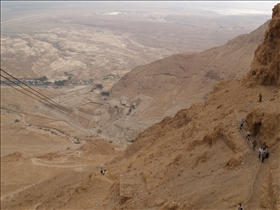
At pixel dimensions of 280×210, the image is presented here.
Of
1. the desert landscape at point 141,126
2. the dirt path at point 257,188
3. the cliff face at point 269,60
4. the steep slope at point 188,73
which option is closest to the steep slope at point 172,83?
the steep slope at point 188,73

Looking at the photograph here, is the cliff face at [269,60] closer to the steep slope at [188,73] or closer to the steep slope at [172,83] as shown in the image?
the steep slope at [172,83]

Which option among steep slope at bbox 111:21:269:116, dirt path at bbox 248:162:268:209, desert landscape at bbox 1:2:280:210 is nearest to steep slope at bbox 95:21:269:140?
steep slope at bbox 111:21:269:116

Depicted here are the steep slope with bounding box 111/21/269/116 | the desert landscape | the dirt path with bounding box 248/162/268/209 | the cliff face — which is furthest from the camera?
the steep slope with bounding box 111/21/269/116

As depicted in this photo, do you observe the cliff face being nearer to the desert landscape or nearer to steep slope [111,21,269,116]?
the desert landscape

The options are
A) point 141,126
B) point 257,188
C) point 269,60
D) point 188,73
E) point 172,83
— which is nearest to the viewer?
point 257,188

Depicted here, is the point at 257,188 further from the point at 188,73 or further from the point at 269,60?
the point at 188,73

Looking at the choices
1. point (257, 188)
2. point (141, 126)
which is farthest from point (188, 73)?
point (257, 188)
